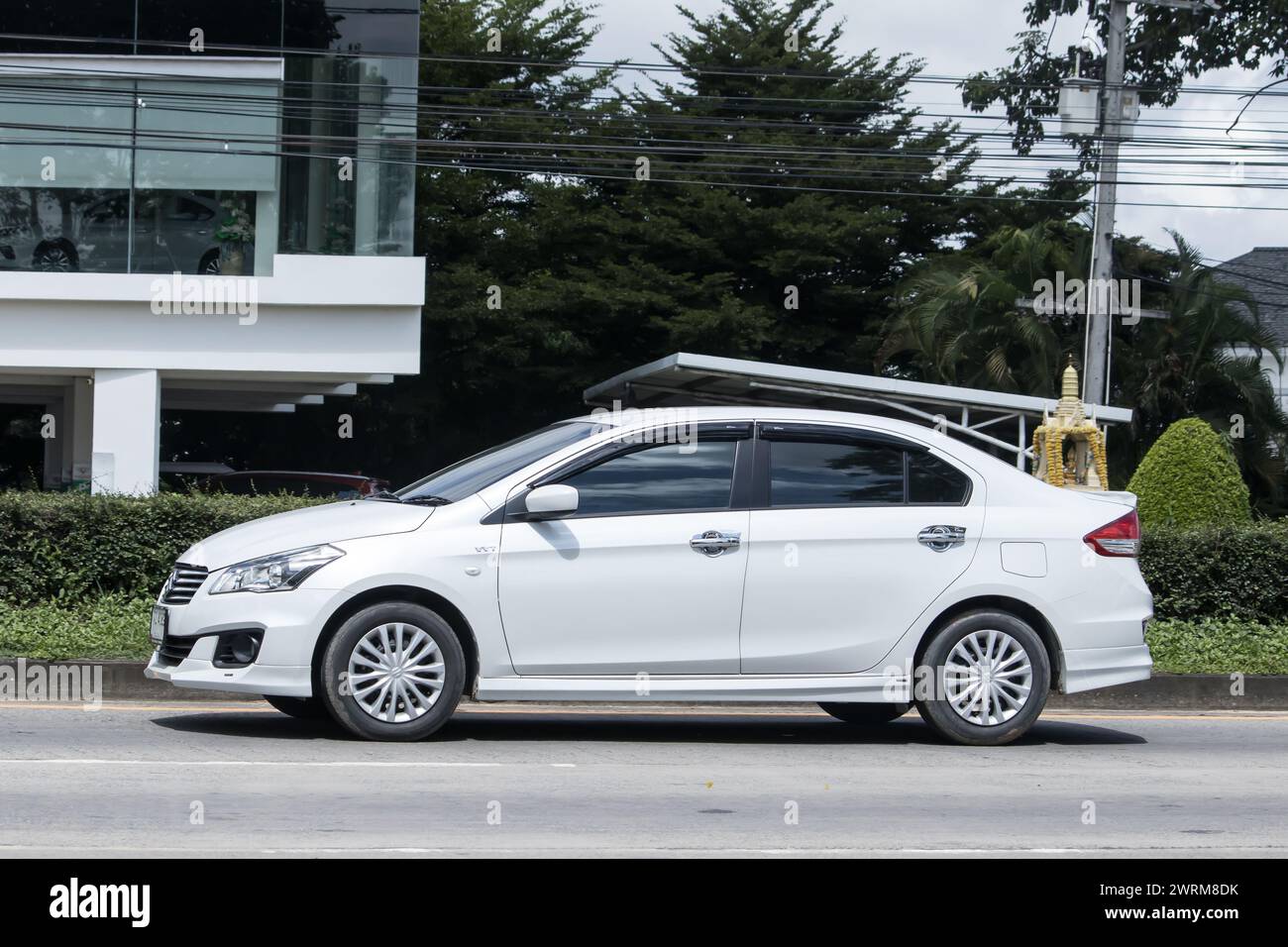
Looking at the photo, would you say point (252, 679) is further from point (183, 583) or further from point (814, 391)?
point (814, 391)

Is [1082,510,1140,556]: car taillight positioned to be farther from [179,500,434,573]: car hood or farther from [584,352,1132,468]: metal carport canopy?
[584,352,1132,468]: metal carport canopy

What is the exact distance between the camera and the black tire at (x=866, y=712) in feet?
32.2

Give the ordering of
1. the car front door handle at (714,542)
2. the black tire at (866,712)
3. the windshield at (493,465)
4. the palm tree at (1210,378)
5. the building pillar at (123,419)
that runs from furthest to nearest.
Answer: the palm tree at (1210,378) < the building pillar at (123,419) < the black tire at (866,712) < the windshield at (493,465) < the car front door handle at (714,542)

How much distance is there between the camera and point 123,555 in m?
13.3

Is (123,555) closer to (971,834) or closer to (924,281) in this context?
(971,834)

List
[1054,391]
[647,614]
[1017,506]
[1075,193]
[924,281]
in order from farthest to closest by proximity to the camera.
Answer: [1075,193] < [924,281] < [1054,391] < [1017,506] < [647,614]

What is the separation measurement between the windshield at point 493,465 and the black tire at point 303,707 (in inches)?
51.9

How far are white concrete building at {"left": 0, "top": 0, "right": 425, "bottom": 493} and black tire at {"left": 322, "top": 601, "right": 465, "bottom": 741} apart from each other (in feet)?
44.8

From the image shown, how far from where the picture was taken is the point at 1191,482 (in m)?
16.4

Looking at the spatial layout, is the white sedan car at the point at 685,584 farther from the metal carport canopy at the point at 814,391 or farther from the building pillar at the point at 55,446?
the building pillar at the point at 55,446

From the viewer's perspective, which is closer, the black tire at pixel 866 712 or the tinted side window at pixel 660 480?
the tinted side window at pixel 660 480

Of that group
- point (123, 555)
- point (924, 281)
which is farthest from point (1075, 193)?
point (123, 555)

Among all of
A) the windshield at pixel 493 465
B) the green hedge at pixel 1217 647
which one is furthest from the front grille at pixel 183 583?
the green hedge at pixel 1217 647
